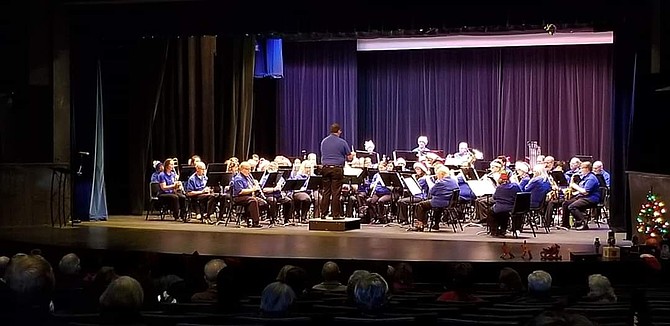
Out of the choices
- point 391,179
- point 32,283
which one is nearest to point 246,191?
point 391,179

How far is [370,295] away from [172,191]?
1264cm

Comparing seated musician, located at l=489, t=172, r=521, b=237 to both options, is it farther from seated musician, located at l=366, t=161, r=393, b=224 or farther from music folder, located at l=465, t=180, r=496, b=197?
seated musician, located at l=366, t=161, r=393, b=224

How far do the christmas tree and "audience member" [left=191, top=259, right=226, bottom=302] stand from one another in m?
7.00

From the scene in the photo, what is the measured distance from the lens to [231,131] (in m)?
21.4

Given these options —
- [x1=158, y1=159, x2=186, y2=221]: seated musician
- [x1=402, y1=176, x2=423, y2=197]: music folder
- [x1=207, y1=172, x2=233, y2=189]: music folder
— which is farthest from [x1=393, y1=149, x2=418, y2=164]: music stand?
[x1=158, y1=159, x2=186, y2=221]: seated musician

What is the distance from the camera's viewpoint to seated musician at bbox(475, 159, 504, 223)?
16.0m

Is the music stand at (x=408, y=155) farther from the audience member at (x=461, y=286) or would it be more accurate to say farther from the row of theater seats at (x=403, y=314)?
the row of theater seats at (x=403, y=314)

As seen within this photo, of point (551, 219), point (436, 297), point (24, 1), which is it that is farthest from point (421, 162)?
point (436, 297)

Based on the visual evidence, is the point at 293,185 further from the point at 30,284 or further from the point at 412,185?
the point at 30,284

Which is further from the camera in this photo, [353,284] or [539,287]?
[539,287]

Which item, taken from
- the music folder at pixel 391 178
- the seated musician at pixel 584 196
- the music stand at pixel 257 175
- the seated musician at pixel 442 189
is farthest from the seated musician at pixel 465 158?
the music stand at pixel 257 175

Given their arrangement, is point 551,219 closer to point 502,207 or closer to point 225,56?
point 502,207

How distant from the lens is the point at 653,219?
12195 mm

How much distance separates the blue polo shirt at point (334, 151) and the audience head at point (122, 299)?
1119cm
